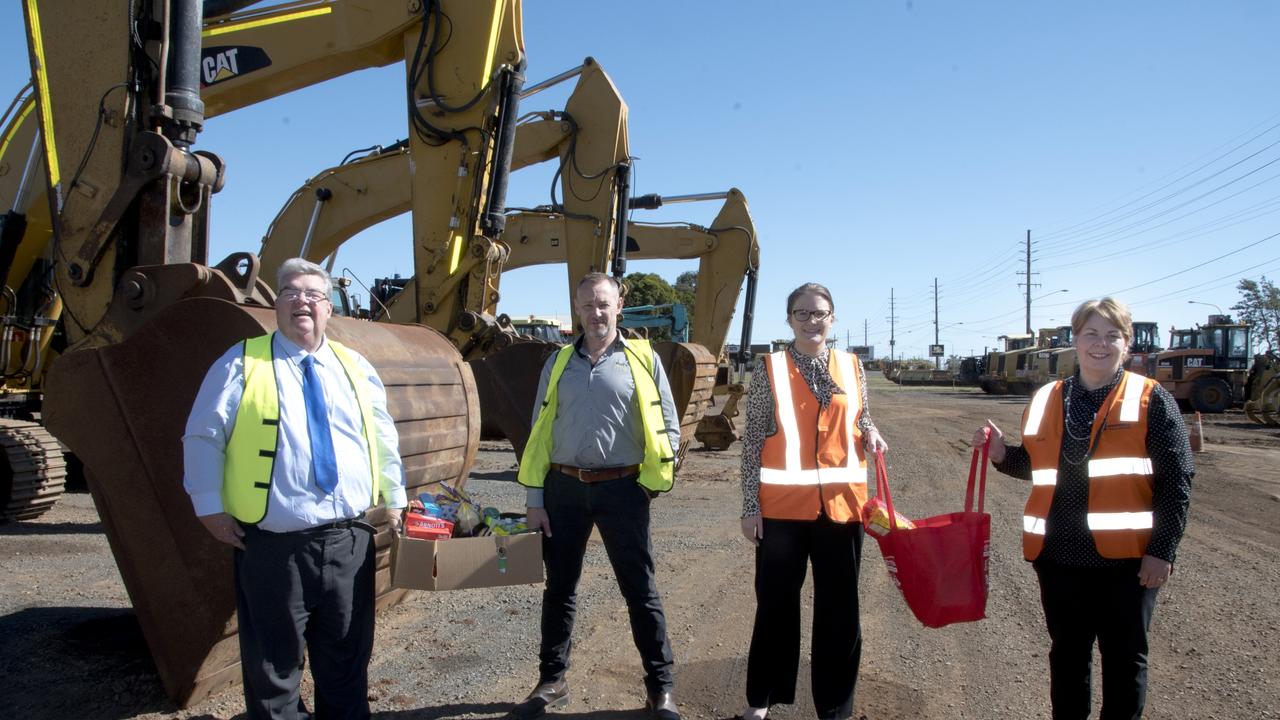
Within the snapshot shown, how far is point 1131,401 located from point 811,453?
1154 millimetres

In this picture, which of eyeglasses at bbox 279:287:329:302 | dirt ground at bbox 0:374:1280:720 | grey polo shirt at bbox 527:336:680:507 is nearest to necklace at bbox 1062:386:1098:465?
dirt ground at bbox 0:374:1280:720

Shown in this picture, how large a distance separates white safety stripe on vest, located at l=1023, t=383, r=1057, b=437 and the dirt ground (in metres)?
1.36

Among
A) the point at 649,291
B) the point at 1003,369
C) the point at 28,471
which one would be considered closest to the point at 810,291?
the point at 28,471

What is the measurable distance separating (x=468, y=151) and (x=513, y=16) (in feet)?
4.23

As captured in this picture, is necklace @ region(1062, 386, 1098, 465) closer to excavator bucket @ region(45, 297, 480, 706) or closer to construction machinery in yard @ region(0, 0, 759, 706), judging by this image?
construction machinery in yard @ region(0, 0, 759, 706)

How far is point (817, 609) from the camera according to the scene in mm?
3676

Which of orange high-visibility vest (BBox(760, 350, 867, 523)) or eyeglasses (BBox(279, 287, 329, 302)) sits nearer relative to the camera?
eyeglasses (BBox(279, 287, 329, 302))

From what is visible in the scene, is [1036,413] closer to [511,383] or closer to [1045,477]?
[1045,477]

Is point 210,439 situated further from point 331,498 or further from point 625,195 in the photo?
point 625,195

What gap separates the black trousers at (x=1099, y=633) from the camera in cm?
306

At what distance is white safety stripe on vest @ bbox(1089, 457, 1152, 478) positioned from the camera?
313 centimetres

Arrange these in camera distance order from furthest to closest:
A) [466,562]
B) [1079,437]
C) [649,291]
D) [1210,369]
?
[649,291]
[1210,369]
[466,562]
[1079,437]

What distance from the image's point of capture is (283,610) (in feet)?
9.52

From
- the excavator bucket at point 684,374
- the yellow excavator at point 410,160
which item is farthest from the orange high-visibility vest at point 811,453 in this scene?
the excavator bucket at point 684,374
